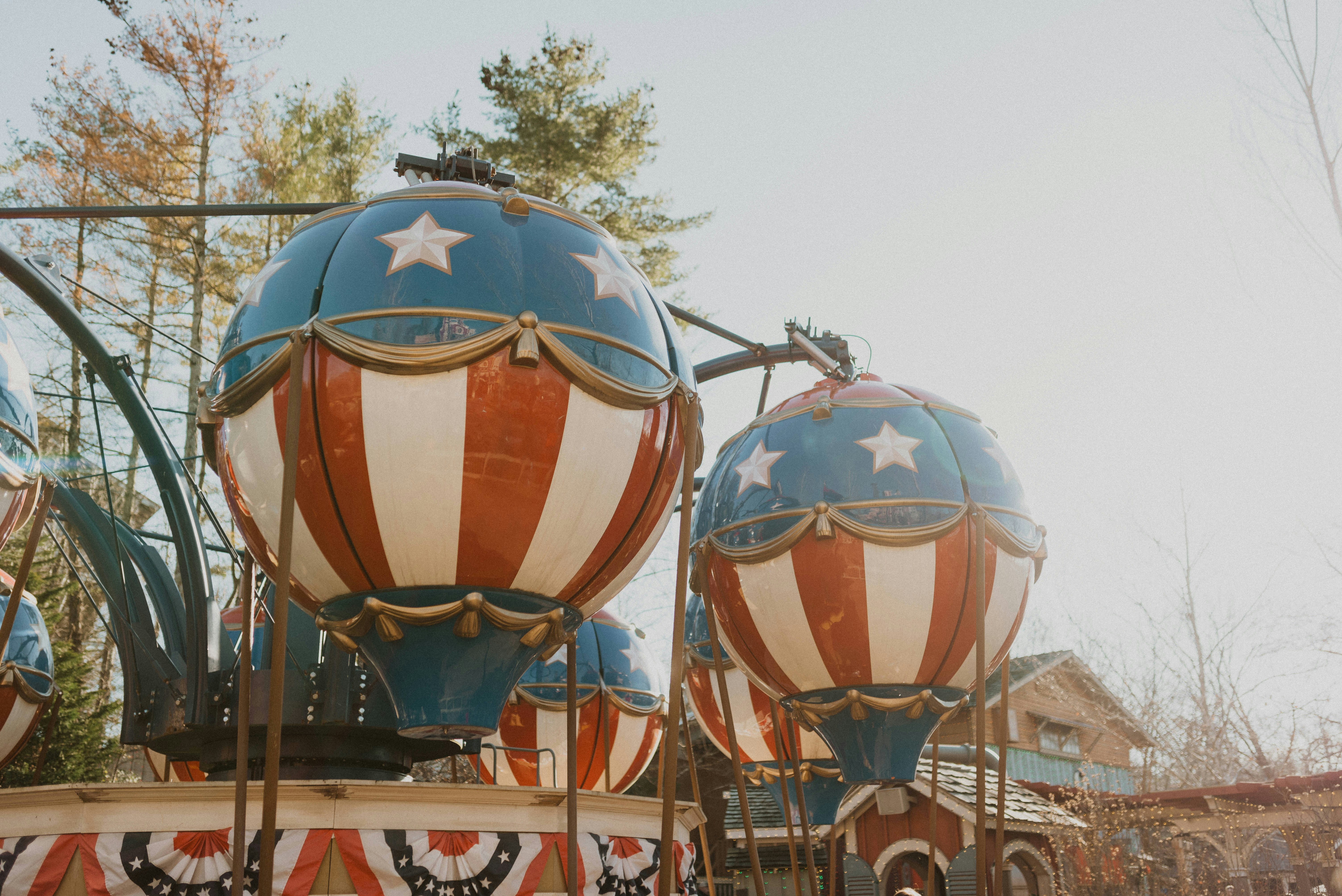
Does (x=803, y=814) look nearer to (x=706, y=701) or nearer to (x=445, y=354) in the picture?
(x=706, y=701)

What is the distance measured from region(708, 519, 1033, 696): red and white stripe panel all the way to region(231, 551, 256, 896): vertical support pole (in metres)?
1.97

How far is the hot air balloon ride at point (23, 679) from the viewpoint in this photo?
6211 mm

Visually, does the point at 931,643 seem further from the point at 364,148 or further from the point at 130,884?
the point at 364,148

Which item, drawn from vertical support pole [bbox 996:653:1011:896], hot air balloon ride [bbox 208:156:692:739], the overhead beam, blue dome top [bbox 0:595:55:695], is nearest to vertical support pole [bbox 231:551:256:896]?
hot air balloon ride [bbox 208:156:692:739]

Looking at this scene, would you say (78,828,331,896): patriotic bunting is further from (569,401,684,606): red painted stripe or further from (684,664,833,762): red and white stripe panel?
(684,664,833,762): red and white stripe panel

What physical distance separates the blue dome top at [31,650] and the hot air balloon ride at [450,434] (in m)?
3.87

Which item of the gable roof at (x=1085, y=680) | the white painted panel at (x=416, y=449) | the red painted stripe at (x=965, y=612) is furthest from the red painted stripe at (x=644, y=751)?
the gable roof at (x=1085, y=680)

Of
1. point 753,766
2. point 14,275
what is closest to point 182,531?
point 14,275

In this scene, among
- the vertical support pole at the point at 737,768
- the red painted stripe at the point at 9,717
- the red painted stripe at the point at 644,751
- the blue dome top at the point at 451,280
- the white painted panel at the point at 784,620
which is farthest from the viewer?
the red painted stripe at the point at 644,751

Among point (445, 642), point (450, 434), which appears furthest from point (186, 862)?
point (450, 434)

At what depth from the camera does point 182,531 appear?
489 centimetres

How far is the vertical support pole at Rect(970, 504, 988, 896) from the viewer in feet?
12.2

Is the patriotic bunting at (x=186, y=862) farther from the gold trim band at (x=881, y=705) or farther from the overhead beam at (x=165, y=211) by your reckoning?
the overhead beam at (x=165, y=211)

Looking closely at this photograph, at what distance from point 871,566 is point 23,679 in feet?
16.7
